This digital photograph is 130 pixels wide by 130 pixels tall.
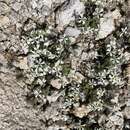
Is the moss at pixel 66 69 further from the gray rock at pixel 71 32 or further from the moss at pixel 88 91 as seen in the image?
the gray rock at pixel 71 32

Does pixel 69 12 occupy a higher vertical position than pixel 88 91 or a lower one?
higher

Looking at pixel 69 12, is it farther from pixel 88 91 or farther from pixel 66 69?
pixel 88 91

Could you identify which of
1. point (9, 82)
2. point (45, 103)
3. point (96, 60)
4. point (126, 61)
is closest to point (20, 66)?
point (9, 82)

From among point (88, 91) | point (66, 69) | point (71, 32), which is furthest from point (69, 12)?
point (88, 91)

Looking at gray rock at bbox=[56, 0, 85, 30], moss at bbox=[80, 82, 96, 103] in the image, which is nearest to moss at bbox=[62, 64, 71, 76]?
moss at bbox=[80, 82, 96, 103]

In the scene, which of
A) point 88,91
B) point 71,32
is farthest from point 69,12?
point 88,91

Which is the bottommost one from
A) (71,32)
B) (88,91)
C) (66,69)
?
(88,91)

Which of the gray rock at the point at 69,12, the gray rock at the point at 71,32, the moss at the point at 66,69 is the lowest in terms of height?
the moss at the point at 66,69

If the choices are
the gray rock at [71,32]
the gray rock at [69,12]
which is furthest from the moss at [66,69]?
the gray rock at [69,12]

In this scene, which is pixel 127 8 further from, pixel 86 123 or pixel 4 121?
pixel 4 121

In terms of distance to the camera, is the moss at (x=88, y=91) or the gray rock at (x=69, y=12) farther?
the moss at (x=88, y=91)

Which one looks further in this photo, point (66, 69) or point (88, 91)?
point (88, 91)
